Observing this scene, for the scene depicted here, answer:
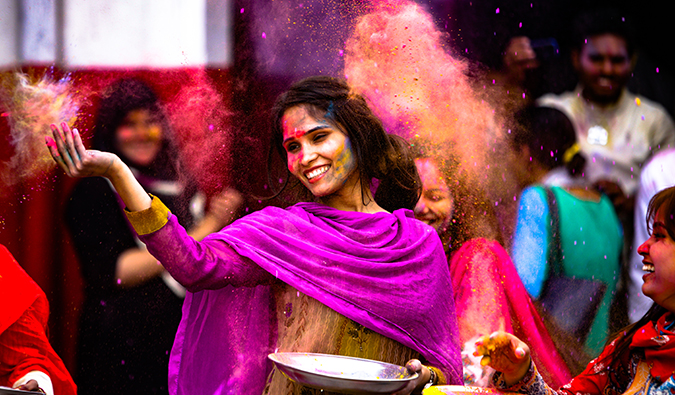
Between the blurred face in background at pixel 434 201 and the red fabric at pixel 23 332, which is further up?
the blurred face in background at pixel 434 201

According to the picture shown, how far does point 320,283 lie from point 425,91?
2.72 feet

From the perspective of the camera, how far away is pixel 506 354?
6.04 feet

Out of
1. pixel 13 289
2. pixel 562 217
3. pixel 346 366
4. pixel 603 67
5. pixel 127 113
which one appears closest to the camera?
pixel 346 366

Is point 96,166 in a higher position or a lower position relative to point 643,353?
higher

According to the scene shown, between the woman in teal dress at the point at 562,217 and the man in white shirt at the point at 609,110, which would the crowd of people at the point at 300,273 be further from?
the man in white shirt at the point at 609,110

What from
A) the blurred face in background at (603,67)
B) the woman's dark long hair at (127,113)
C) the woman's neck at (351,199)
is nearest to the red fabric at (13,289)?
the woman's dark long hair at (127,113)

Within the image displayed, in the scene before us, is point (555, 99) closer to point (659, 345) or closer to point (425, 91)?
point (425, 91)

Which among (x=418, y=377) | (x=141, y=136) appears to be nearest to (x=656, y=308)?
(x=418, y=377)

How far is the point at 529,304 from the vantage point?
2.37m

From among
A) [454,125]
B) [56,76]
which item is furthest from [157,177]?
[454,125]

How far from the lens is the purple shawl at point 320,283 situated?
1900 millimetres

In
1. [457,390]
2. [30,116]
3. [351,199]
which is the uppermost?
[30,116]

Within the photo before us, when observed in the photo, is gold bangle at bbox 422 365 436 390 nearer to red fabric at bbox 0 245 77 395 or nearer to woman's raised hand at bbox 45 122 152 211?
woman's raised hand at bbox 45 122 152 211

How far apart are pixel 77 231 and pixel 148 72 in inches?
22.3
